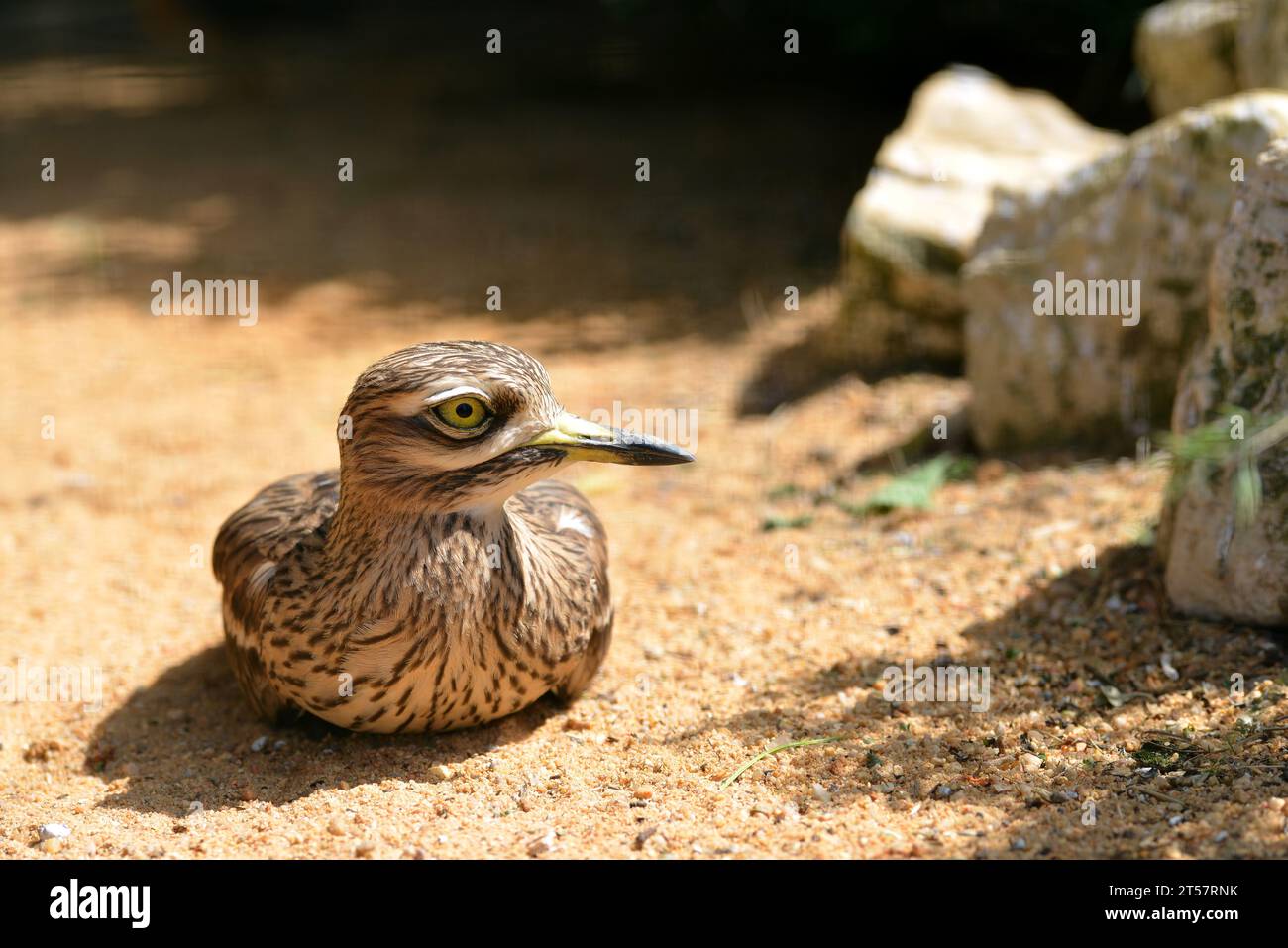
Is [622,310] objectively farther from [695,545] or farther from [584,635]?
[584,635]

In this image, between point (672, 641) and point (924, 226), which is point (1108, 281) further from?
point (672, 641)

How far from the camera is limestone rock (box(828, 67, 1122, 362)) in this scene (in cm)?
732

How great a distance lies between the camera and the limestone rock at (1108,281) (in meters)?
5.72

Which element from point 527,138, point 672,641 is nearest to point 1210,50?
point 672,641

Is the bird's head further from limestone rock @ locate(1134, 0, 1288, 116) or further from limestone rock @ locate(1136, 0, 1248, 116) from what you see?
limestone rock @ locate(1136, 0, 1248, 116)

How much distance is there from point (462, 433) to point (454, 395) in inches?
4.2

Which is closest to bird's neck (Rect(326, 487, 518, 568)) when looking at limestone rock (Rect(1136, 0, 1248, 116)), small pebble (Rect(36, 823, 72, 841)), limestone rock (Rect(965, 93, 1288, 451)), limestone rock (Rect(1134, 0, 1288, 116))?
small pebble (Rect(36, 823, 72, 841))

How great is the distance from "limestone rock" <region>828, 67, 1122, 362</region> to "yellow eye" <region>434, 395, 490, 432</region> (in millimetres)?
3631

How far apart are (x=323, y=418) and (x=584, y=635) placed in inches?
152

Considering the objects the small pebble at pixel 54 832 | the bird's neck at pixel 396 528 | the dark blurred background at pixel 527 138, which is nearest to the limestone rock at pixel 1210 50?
the dark blurred background at pixel 527 138

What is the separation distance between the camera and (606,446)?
3.93 m

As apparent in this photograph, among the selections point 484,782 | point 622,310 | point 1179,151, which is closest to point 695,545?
point 484,782

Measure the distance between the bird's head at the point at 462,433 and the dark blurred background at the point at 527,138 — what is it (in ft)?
16.6

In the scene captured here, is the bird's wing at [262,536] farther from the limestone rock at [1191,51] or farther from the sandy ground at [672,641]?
the limestone rock at [1191,51]
